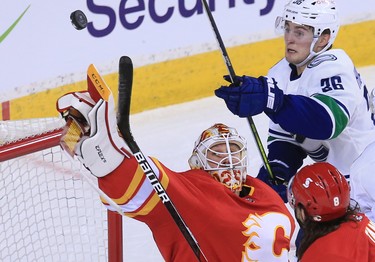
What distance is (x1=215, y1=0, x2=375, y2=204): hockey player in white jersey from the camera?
304 cm

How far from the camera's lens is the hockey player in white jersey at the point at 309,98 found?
3043mm

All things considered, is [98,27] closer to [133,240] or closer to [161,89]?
[161,89]

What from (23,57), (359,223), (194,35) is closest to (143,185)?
(359,223)

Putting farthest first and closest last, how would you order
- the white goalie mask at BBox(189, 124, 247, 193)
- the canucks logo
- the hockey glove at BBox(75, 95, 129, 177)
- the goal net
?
1. the canucks logo
2. the goal net
3. the white goalie mask at BBox(189, 124, 247, 193)
4. the hockey glove at BBox(75, 95, 129, 177)

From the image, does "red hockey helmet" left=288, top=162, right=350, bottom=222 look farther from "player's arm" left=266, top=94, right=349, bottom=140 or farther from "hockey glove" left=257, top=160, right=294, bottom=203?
"hockey glove" left=257, top=160, right=294, bottom=203

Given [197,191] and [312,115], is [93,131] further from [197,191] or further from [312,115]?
[312,115]

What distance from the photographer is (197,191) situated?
249 cm

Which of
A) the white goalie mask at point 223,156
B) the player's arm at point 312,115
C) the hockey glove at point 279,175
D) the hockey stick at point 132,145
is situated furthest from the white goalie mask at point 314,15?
the hockey stick at point 132,145

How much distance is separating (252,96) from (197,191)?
1.99 feet

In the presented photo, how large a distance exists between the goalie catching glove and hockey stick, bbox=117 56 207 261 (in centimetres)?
Answer: 6

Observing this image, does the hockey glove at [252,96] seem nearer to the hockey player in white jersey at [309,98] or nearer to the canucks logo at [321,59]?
the hockey player in white jersey at [309,98]

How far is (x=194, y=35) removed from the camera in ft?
16.4

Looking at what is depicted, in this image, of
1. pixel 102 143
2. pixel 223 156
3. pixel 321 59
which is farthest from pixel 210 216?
pixel 321 59

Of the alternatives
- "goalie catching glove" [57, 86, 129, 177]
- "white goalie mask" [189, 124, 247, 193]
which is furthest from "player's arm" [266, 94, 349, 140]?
"goalie catching glove" [57, 86, 129, 177]
